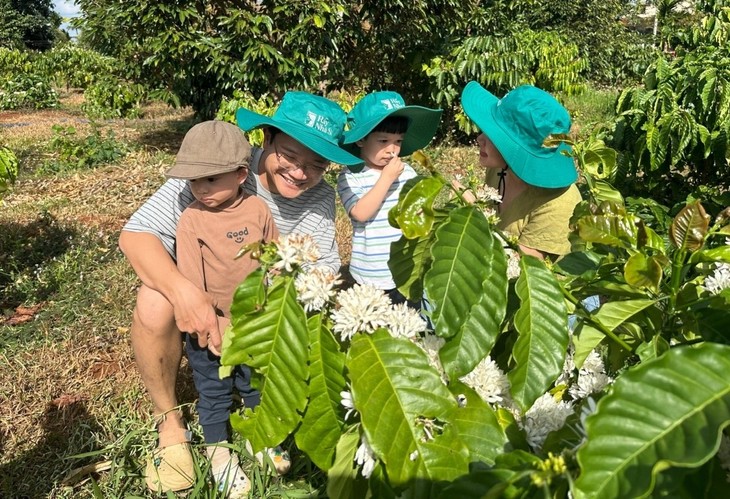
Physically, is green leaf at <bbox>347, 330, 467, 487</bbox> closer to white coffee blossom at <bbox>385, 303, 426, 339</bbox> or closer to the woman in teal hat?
white coffee blossom at <bbox>385, 303, 426, 339</bbox>

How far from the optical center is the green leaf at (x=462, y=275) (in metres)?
0.86

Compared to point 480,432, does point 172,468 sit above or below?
below

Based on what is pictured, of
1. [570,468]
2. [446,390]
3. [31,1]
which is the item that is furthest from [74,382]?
[31,1]

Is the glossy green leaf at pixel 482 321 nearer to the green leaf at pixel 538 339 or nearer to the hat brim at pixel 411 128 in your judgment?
the green leaf at pixel 538 339

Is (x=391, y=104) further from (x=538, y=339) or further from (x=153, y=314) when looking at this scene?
(x=538, y=339)

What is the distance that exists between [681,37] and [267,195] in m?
3.60

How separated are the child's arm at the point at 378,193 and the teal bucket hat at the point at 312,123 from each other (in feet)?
0.59

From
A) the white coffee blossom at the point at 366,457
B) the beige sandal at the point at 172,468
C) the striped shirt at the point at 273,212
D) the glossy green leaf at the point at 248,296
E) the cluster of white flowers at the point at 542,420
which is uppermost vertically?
the glossy green leaf at the point at 248,296

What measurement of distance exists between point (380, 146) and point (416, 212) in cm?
150

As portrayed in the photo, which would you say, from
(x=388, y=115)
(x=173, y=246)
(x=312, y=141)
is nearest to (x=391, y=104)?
(x=388, y=115)

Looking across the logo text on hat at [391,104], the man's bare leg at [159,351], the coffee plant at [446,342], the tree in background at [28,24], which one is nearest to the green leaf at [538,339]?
the coffee plant at [446,342]

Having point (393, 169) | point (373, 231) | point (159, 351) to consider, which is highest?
point (393, 169)

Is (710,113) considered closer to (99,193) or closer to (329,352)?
(329,352)

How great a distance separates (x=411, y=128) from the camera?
93.7 inches
